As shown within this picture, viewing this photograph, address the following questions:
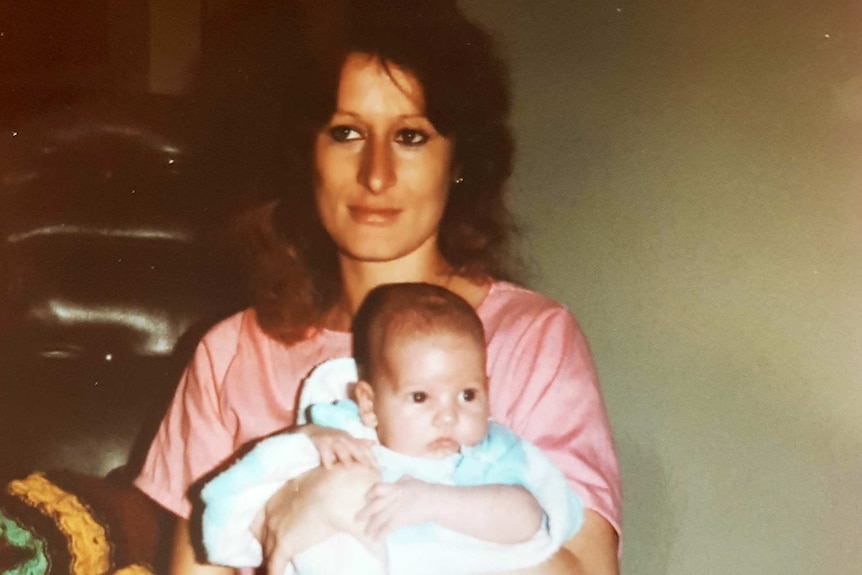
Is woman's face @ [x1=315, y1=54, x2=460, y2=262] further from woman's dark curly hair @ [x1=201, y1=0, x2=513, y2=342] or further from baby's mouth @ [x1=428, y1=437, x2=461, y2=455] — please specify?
baby's mouth @ [x1=428, y1=437, x2=461, y2=455]

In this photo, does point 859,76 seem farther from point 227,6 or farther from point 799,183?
point 227,6

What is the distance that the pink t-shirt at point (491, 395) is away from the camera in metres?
0.67

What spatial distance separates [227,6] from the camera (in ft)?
2.63

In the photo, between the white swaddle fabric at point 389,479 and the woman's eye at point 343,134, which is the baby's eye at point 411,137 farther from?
the white swaddle fabric at point 389,479

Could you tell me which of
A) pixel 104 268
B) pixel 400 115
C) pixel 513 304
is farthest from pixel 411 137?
pixel 104 268

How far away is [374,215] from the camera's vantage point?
0.69 metres

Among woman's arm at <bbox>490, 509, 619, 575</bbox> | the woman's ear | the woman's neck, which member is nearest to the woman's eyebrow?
the woman's neck

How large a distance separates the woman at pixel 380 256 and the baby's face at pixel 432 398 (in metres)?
0.07

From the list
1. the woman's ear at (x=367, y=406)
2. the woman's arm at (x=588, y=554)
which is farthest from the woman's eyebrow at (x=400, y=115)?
the woman's arm at (x=588, y=554)

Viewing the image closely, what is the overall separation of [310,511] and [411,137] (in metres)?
0.29

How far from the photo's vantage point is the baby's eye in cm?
68

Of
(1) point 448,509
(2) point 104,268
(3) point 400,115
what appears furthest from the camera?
(2) point 104,268

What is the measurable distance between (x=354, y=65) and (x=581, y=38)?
23 cm

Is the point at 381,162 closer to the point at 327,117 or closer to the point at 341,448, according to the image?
the point at 327,117
